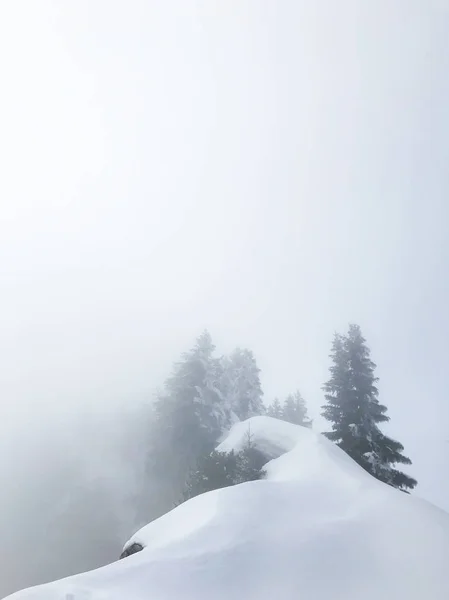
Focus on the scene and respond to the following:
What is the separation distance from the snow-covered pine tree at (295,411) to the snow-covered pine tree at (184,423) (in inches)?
631

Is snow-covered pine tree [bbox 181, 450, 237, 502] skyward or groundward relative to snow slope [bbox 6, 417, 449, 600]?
skyward

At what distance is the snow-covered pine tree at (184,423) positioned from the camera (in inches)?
1300

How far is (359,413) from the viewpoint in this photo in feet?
86.0

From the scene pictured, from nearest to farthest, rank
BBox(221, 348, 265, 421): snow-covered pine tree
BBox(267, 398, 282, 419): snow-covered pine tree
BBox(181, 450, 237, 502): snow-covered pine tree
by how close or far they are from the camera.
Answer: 1. BBox(181, 450, 237, 502): snow-covered pine tree
2. BBox(221, 348, 265, 421): snow-covered pine tree
3. BBox(267, 398, 282, 419): snow-covered pine tree

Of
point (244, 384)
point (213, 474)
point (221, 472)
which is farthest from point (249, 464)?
point (244, 384)

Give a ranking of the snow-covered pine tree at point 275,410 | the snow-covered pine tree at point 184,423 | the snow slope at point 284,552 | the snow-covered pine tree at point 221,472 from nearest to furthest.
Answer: the snow slope at point 284,552
the snow-covered pine tree at point 221,472
the snow-covered pine tree at point 184,423
the snow-covered pine tree at point 275,410

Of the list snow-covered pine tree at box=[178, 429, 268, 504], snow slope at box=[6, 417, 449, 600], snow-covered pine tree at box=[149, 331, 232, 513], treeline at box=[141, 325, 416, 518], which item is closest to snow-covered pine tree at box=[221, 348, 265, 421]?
treeline at box=[141, 325, 416, 518]

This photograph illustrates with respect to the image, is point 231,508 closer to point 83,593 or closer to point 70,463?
point 83,593

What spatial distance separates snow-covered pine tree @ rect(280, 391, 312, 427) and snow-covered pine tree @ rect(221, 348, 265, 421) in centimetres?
791

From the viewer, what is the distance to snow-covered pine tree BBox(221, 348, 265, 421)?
41094mm

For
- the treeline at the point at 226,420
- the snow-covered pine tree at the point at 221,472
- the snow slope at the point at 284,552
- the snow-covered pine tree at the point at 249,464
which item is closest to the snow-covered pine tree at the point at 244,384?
the treeline at the point at 226,420

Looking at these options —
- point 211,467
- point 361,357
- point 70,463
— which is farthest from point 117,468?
point 361,357

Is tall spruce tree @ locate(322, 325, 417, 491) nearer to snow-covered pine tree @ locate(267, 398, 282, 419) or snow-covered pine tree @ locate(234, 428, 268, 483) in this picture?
snow-covered pine tree @ locate(234, 428, 268, 483)

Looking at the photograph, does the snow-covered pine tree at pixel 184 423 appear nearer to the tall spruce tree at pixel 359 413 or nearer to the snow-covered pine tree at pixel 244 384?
the snow-covered pine tree at pixel 244 384
